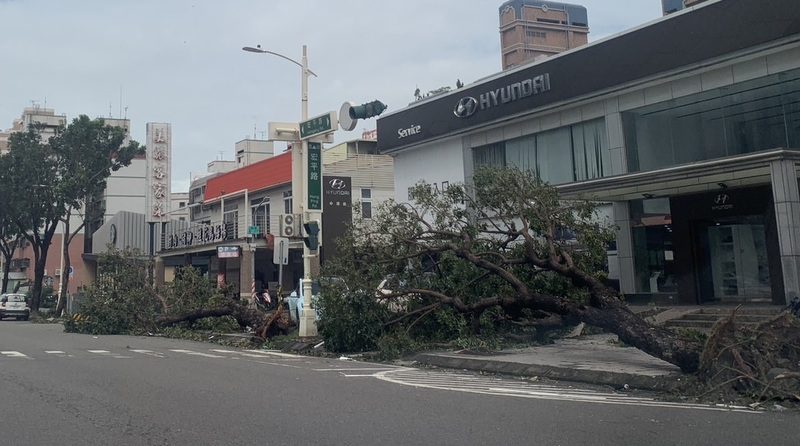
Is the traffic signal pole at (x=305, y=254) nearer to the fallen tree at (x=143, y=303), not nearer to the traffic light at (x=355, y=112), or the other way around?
the traffic light at (x=355, y=112)

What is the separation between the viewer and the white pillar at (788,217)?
1633 centimetres

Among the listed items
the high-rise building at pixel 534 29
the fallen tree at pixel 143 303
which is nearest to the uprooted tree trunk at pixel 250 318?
the fallen tree at pixel 143 303

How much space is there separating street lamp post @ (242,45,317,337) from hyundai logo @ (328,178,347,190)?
1302 cm

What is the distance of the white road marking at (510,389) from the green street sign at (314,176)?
7.18 metres

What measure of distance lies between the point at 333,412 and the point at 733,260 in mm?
15056

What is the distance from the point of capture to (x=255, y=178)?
4006cm

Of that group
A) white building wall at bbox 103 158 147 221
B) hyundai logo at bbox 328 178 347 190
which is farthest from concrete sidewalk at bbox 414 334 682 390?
white building wall at bbox 103 158 147 221

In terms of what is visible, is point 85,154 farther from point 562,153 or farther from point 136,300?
point 562,153

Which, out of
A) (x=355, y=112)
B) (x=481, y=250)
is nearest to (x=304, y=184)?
(x=355, y=112)

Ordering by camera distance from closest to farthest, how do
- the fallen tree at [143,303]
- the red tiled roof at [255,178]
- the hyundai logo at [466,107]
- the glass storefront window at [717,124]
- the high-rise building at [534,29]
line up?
the glass storefront window at [717,124] < the fallen tree at [143,303] < the hyundai logo at [466,107] < the red tiled roof at [255,178] < the high-rise building at [534,29]

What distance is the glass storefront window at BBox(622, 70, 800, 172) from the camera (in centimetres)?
1850

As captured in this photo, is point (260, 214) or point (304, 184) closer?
point (304, 184)

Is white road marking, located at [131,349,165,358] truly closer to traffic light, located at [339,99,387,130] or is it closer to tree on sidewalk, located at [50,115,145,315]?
traffic light, located at [339,99,387,130]

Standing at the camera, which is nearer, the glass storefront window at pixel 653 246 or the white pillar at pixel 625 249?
the glass storefront window at pixel 653 246
